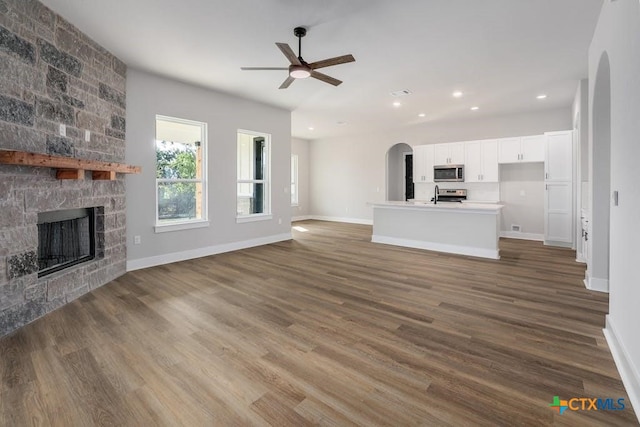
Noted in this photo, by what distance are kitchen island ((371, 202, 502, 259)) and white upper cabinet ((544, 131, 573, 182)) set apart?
1427 mm

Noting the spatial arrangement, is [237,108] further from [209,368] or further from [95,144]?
[209,368]

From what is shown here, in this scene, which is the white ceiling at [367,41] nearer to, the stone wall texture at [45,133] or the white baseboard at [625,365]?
the stone wall texture at [45,133]

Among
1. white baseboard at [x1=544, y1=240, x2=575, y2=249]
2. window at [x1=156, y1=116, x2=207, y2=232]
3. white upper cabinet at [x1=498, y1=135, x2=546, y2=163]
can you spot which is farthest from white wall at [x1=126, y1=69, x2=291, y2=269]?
white baseboard at [x1=544, y1=240, x2=575, y2=249]

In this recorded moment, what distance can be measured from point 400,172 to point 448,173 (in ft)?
8.58

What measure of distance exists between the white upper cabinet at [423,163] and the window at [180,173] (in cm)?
544

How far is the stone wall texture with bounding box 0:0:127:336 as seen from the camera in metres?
2.60

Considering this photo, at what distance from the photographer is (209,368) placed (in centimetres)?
204

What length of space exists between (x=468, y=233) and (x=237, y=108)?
4920 mm

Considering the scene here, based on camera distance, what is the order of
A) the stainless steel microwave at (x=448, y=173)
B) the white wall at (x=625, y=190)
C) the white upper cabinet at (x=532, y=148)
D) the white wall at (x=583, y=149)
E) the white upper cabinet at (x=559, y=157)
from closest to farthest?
the white wall at (x=625, y=190)
the white wall at (x=583, y=149)
the white upper cabinet at (x=559, y=157)
the white upper cabinet at (x=532, y=148)
the stainless steel microwave at (x=448, y=173)

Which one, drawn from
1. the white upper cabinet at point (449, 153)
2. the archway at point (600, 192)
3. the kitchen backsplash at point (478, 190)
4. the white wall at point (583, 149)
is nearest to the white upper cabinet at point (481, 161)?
the white upper cabinet at point (449, 153)

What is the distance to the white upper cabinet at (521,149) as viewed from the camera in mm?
6562

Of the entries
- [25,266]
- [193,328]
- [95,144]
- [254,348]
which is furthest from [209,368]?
[95,144]

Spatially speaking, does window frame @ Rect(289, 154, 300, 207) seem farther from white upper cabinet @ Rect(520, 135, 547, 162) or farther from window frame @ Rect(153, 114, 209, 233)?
white upper cabinet @ Rect(520, 135, 547, 162)

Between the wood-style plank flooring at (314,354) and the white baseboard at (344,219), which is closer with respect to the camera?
the wood-style plank flooring at (314,354)
